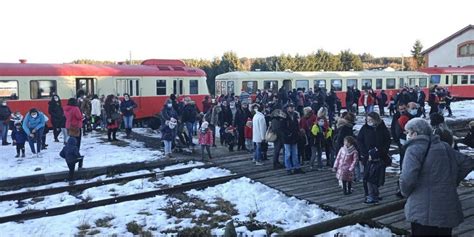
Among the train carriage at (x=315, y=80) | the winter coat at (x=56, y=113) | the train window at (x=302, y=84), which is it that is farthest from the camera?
the train window at (x=302, y=84)

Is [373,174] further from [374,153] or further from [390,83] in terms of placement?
[390,83]

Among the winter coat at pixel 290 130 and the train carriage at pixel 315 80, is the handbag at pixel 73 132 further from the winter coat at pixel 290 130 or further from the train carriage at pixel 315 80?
the train carriage at pixel 315 80

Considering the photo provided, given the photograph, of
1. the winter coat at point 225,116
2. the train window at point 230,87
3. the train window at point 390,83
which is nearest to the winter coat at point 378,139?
the winter coat at point 225,116

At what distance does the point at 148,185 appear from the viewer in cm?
1070

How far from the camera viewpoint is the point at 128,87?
21969 mm

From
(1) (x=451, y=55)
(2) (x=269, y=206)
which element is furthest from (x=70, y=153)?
(1) (x=451, y=55)

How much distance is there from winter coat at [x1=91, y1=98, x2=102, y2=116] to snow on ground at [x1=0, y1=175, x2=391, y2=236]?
30.9ft

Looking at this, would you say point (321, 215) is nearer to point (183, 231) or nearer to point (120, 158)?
point (183, 231)

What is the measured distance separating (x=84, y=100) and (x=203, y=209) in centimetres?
1073

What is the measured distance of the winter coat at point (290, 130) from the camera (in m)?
10.7

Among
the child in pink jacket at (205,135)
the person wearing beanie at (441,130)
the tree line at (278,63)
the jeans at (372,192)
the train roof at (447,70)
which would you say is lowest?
the jeans at (372,192)

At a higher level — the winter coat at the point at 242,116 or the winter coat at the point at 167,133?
the winter coat at the point at 242,116

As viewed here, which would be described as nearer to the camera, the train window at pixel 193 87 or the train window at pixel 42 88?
the train window at pixel 42 88

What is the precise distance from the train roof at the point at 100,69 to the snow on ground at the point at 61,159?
4.46 m
